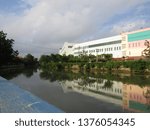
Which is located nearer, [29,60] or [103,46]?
[103,46]

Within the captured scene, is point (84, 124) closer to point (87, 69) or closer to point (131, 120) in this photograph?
point (131, 120)

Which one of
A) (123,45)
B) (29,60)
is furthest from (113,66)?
(29,60)

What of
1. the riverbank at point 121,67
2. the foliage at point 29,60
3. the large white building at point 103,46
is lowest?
the riverbank at point 121,67

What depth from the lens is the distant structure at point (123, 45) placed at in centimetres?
3010

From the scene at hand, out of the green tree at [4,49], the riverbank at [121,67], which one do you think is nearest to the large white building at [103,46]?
the riverbank at [121,67]

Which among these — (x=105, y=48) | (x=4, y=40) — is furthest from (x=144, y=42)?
(x=4, y=40)

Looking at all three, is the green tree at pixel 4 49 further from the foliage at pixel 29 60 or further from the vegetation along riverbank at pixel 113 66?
the foliage at pixel 29 60

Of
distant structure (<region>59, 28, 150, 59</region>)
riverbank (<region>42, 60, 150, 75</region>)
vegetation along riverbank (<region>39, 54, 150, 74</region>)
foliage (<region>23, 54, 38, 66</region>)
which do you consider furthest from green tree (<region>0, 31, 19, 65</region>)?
foliage (<region>23, 54, 38, 66</region>)

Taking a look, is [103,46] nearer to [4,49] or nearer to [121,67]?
[4,49]

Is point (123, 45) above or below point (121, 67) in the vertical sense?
above

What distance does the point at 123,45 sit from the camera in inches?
1336

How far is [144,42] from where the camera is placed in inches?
1158

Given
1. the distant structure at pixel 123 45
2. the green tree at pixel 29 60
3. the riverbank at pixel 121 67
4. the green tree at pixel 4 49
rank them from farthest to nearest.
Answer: the green tree at pixel 29 60
the green tree at pixel 4 49
the distant structure at pixel 123 45
the riverbank at pixel 121 67

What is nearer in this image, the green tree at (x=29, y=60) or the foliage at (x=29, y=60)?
the foliage at (x=29, y=60)
